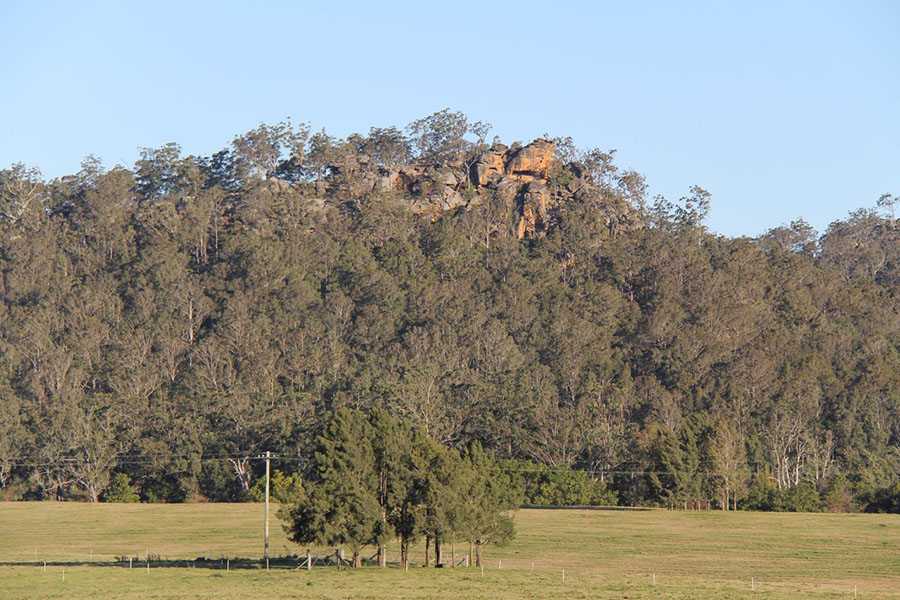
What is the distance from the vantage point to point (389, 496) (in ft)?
238

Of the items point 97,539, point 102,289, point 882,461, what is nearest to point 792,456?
point 882,461

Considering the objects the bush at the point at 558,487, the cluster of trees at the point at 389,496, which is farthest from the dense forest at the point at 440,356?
the cluster of trees at the point at 389,496

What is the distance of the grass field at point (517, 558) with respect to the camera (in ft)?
193

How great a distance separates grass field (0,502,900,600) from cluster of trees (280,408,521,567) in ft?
7.55

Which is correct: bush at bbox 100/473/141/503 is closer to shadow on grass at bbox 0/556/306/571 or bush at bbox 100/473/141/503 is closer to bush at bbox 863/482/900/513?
shadow on grass at bbox 0/556/306/571

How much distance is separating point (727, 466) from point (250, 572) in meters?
61.4

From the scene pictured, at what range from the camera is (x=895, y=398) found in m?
146

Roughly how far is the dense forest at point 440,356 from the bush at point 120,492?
50cm

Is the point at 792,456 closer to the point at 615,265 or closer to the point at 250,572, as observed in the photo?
the point at 615,265

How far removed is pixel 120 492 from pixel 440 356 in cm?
4671

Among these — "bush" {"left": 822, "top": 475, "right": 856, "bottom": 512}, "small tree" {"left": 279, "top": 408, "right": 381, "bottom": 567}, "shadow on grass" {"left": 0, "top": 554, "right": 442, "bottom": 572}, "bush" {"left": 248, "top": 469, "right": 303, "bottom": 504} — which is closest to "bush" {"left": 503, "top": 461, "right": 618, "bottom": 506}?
"bush" {"left": 822, "top": 475, "right": 856, "bottom": 512}

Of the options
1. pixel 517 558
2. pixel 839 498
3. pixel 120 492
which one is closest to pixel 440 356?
pixel 120 492

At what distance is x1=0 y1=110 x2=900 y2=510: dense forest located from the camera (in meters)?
127

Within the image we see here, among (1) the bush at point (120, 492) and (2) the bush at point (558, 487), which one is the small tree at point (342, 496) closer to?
(2) the bush at point (558, 487)
